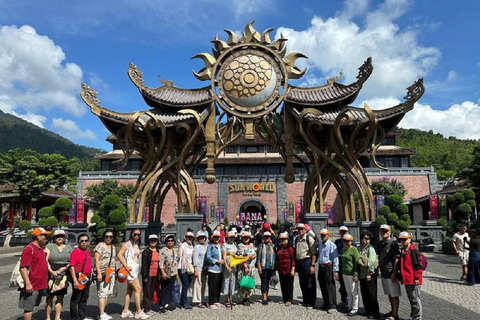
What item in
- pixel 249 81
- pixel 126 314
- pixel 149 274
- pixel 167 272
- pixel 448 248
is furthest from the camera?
pixel 448 248

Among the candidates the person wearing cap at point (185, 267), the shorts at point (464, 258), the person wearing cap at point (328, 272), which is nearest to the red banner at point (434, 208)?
the shorts at point (464, 258)

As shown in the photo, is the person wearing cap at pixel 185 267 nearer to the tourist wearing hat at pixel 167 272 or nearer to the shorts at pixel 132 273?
the tourist wearing hat at pixel 167 272

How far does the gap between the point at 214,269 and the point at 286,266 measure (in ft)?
4.88

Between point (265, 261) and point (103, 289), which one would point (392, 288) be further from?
point (103, 289)

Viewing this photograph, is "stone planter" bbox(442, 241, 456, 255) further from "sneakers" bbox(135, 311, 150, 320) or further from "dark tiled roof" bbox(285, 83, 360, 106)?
"sneakers" bbox(135, 311, 150, 320)

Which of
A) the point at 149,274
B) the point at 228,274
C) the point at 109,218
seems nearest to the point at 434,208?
the point at 109,218

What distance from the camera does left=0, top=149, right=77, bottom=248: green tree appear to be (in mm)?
23547

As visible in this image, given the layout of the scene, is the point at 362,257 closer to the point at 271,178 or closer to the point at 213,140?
the point at 213,140

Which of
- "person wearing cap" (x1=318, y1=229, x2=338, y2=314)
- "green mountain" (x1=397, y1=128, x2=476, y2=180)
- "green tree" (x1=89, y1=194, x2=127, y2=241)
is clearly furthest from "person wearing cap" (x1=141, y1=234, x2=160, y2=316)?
"green mountain" (x1=397, y1=128, x2=476, y2=180)

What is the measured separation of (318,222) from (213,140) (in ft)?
16.8

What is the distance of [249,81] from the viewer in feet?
45.6

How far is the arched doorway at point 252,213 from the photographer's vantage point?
40.0m

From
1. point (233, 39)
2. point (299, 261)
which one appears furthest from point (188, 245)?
point (233, 39)

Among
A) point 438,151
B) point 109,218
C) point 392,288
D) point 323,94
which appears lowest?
point 392,288
